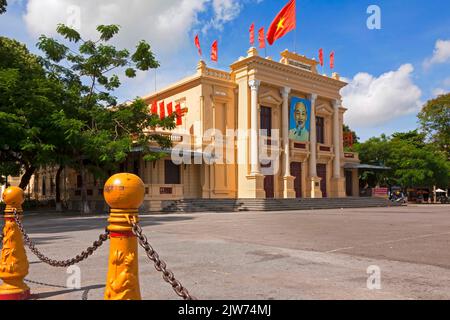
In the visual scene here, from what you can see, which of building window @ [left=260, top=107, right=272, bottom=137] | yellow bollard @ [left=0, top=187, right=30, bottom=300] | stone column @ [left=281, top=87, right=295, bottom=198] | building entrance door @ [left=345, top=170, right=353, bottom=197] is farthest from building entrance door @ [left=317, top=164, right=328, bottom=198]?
yellow bollard @ [left=0, top=187, right=30, bottom=300]

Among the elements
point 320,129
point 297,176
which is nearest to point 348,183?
point 320,129

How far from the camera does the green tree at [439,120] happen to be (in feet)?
160

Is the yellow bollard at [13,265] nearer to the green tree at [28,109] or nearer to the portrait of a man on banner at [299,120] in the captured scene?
the green tree at [28,109]

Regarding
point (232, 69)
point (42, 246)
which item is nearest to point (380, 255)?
point (42, 246)

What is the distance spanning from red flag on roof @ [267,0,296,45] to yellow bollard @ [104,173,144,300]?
29.1 m

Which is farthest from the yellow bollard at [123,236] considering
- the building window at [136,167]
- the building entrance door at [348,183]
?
the building entrance door at [348,183]

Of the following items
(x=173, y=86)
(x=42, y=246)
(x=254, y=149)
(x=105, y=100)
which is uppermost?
(x=173, y=86)

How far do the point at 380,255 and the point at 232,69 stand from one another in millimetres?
26069

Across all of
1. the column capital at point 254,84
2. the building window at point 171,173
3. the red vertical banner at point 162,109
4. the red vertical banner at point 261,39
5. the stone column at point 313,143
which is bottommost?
the building window at point 171,173

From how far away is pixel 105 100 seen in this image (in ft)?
76.0

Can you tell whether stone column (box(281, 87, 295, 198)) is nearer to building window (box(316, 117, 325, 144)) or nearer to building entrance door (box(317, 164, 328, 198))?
building entrance door (box(317, 164, 328, 198))

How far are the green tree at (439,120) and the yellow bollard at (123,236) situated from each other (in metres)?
52.7

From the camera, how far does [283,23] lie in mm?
30219
